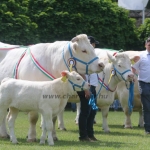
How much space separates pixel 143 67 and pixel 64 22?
492 inches

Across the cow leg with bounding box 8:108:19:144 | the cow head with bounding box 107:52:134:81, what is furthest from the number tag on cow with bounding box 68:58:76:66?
the cow head with bounding box 107:52:134:81

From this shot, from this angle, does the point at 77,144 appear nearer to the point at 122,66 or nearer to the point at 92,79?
the point at 92,79

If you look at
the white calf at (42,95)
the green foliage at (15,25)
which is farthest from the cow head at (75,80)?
the green foliage at (15,25)

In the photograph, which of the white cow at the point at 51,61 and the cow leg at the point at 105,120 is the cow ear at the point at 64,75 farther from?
the cow leg at the point at 105,120

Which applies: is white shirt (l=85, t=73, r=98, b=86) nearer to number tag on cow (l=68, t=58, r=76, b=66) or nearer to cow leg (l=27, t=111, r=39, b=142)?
number tag on cow (l=68, t=58, r=76, b=66)

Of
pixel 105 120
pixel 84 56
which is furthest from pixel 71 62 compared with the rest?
pixel 105 120

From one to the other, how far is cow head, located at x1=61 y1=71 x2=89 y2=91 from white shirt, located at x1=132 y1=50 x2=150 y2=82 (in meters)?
2.41

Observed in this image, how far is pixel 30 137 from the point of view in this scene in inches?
460

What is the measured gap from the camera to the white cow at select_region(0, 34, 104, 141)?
1127cm

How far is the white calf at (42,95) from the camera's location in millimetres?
11031

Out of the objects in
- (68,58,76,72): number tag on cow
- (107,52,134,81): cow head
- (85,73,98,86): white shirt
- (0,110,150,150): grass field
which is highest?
(68,58,76,72): number tag on cow

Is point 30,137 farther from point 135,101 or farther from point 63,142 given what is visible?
point 135,101

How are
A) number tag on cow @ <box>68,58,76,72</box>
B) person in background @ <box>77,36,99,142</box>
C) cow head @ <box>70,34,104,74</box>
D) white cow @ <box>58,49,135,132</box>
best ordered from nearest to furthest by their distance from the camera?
1. cow head @ <box>70,34,104,74</box>
2. number tag on cow @ <box>68,58,76,72</box>
3. person in background @ <box>77,36,99,142</box>
4. white cow @ <box>58,49,135,132</box>

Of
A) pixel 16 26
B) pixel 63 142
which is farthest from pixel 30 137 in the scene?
pixel 16 26
